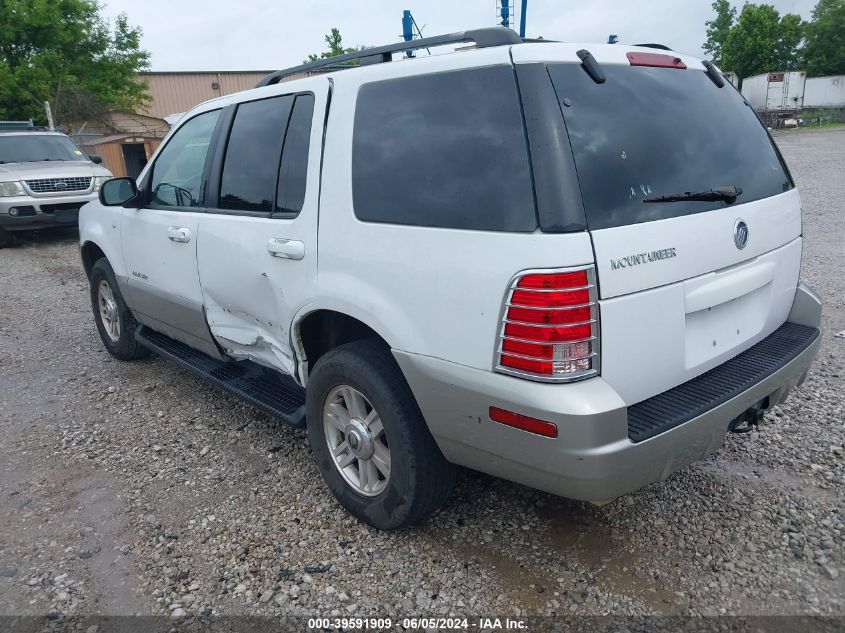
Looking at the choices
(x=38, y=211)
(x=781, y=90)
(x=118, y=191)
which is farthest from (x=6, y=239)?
(x=781, y=90)

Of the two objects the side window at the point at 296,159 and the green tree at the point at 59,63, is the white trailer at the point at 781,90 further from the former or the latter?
the side window at the point at 296,159

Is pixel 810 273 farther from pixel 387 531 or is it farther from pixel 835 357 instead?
pixel 387 531

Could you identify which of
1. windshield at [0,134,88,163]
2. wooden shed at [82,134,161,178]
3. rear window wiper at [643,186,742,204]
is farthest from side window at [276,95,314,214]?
wooden shed at [82,134,161,178]

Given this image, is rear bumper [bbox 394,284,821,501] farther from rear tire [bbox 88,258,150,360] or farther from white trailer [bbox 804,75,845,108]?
white trailer [bbox 804,75,845,108]

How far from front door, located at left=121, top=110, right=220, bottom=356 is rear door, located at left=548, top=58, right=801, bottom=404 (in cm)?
241

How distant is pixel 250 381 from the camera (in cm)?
374

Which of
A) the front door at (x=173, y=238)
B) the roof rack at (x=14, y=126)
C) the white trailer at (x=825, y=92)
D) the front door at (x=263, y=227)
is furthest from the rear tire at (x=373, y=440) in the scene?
the white trailer at (x=825, y=92)

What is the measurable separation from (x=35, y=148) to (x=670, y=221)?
1273 cm

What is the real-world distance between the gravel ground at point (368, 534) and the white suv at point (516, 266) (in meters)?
0.34

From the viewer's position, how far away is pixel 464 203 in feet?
7.48

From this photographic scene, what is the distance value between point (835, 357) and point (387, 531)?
357 centimetres

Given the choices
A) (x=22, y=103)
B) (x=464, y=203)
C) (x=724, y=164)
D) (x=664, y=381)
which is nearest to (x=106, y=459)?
(x=464, y=203)

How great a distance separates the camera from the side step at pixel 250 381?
331 cm

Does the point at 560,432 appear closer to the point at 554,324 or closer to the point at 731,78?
the point at 554,324
